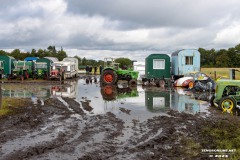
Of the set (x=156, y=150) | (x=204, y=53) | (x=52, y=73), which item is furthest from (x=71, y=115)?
(x=204, y=53)

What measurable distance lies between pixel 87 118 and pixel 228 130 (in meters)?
4.94

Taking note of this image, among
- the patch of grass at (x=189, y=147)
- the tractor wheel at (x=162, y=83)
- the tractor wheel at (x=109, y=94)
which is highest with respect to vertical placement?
the tractor wheel at (x=162, y=83)

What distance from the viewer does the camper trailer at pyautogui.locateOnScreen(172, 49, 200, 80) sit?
28.6 m

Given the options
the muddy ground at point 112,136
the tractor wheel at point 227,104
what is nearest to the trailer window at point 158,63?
the tractor wheel at point 227,104

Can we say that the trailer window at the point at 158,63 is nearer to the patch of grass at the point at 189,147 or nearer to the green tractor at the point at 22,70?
the green tractor at the point at 22,70

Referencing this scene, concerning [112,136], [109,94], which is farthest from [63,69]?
[112,136]

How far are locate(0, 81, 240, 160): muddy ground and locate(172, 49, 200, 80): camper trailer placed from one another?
1615 centimetres

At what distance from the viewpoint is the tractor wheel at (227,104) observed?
13.1m

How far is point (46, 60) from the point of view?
35.1 meters

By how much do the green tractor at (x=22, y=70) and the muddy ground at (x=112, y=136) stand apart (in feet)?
69.7

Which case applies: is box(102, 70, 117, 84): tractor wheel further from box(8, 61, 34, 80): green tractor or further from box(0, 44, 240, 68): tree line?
box(0, 44, 240, 68): tree line

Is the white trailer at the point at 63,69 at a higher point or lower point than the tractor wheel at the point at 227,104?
higher

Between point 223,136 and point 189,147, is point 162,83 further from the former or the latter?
point 189,147

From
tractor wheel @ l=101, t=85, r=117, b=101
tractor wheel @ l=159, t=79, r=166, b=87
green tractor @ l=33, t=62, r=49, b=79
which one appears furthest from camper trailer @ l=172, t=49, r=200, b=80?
green tractor @ l=33, t=62, r=49, b=79
